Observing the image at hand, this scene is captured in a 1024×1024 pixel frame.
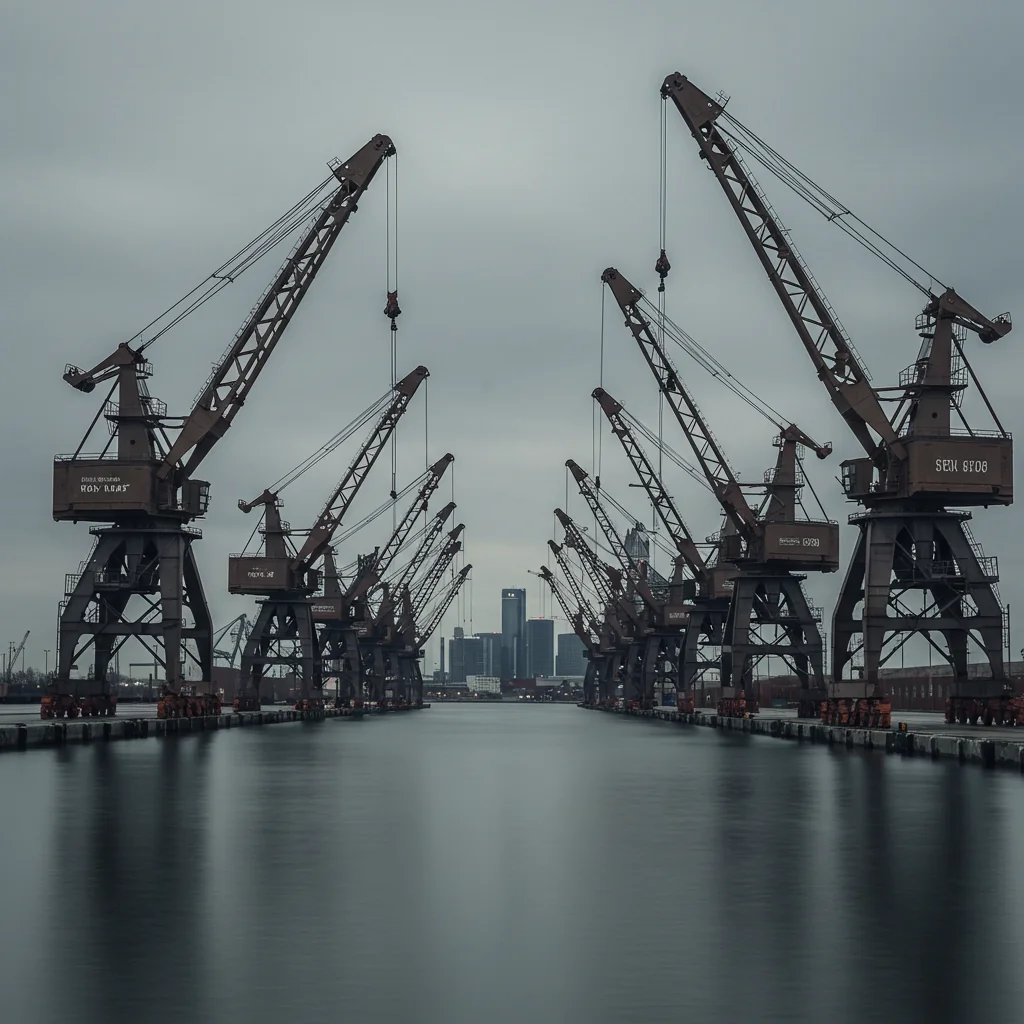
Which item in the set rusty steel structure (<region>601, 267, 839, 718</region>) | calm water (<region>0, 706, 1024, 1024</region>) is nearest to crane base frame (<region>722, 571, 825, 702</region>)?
rusty steel structure (<region>601, 267, 839, 718</region>)

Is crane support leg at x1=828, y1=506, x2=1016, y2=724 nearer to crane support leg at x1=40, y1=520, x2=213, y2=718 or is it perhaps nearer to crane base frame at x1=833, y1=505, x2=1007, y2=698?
crane base frame at x1=833, y1=505, x2=1007, y2=698

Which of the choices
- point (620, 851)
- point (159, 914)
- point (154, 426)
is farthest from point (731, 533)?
point (159, 914)

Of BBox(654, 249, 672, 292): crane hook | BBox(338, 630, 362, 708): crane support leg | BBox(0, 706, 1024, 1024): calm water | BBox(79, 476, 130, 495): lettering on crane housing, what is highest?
BBox(654, 249, 672, 292): crane hook

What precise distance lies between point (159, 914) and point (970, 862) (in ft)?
46.4

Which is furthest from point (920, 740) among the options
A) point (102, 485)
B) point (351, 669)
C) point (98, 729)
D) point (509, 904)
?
point (351, 669)

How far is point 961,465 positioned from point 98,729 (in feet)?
150

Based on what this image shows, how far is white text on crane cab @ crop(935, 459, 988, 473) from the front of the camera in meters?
83.9

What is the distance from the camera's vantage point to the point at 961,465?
84.1 metres

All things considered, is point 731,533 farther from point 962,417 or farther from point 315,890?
point 315,890

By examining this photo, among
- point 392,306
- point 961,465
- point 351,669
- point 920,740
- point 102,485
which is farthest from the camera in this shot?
point 351,669

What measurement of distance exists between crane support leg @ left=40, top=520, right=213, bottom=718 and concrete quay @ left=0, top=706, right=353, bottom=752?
14.1ft

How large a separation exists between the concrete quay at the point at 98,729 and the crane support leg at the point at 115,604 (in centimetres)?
430

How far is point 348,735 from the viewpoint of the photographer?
102 meters

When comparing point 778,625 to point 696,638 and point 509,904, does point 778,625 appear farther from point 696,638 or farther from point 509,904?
point 509,904
